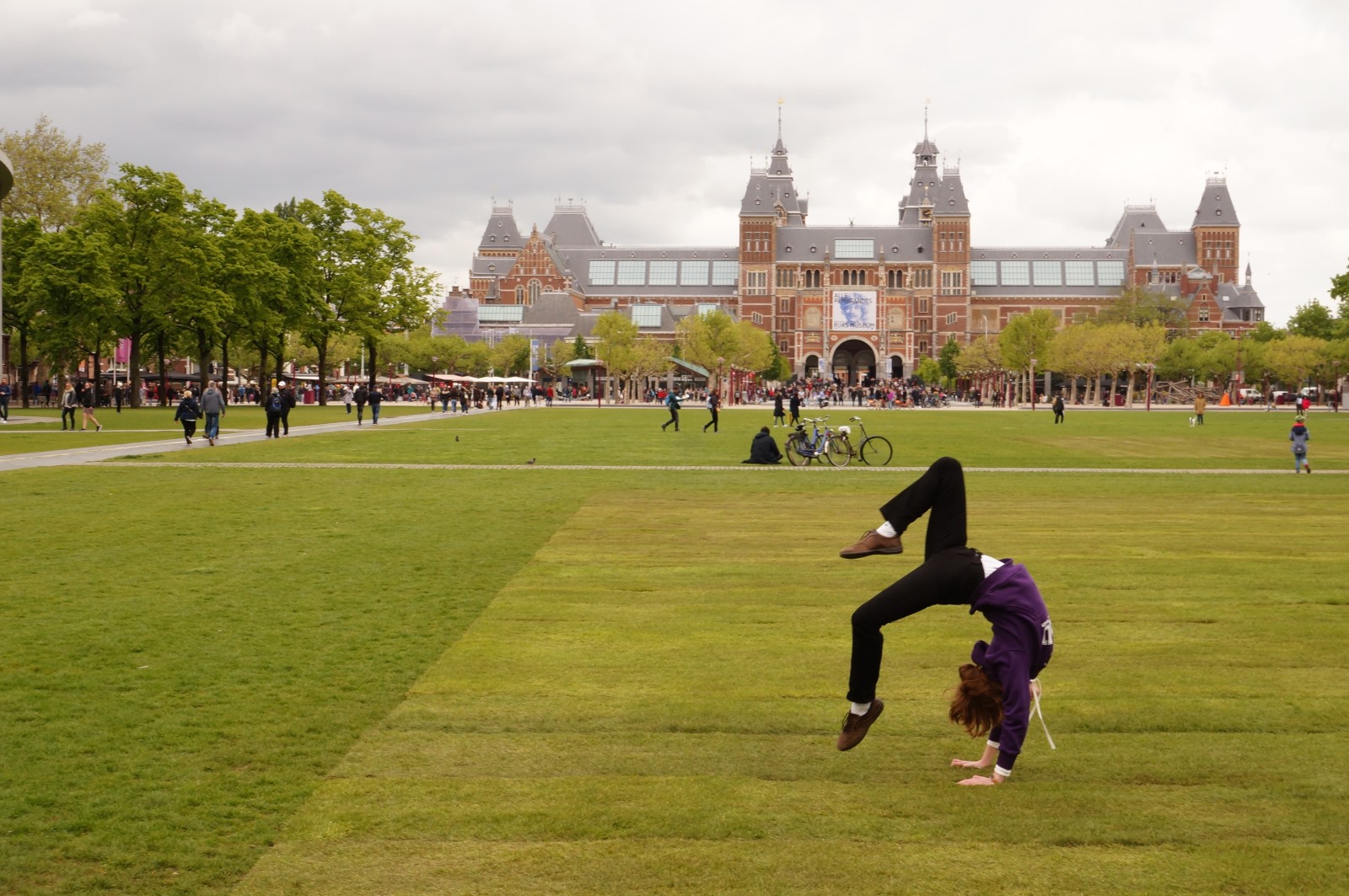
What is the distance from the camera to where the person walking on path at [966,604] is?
5.70m

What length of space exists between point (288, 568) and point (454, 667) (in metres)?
4.73

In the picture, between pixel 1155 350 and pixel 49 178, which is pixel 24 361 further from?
pixel 1155 350

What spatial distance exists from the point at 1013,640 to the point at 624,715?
2460mm

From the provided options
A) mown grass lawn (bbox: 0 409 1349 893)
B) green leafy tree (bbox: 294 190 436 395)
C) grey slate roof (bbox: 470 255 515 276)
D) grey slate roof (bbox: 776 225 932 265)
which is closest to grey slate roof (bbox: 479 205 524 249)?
grey slate roof (bbox: 470 255 515 276)

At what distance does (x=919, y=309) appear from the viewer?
160m

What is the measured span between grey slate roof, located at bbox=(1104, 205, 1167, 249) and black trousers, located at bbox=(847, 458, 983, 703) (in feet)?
564

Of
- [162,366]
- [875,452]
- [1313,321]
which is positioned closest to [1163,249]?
[1313,321]

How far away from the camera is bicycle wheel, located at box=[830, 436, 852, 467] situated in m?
27.8

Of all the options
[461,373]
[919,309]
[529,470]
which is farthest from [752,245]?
[529,470]

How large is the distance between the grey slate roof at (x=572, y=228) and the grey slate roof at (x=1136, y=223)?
238 feet

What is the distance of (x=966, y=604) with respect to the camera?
5891mm

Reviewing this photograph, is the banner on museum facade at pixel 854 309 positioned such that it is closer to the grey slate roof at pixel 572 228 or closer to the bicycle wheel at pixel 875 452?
the grey slate roof at pixel 572 228

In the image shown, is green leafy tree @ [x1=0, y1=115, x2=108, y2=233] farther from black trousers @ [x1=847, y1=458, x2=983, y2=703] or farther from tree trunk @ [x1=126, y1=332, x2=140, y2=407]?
black trousers @ [x1=847, y1=458, x2=983, y2=703]

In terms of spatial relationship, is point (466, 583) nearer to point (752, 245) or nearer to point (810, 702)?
point (810, 702)
